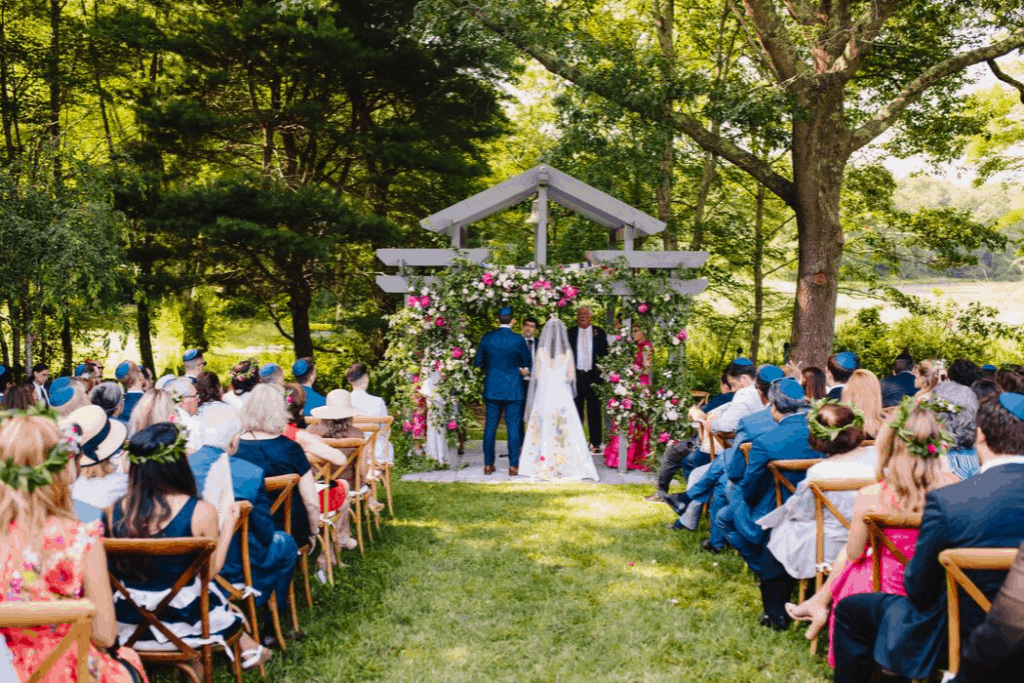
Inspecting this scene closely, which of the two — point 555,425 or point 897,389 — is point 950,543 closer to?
point 897,389

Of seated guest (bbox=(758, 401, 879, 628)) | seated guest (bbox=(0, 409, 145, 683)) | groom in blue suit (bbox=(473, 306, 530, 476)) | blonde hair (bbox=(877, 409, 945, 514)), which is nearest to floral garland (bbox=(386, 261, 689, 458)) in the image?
groom in blue suit (bbox=(473, 306, 530, 476))

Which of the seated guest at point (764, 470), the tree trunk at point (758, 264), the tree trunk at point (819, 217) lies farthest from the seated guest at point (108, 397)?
the tree trunk at point (758, 264)

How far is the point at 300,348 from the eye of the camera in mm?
14625

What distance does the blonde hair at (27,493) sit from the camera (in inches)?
95.8

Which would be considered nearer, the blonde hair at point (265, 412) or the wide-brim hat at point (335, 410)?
the blonde hair at point (265, 412)

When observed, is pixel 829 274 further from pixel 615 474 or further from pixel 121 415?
pixel 121 415

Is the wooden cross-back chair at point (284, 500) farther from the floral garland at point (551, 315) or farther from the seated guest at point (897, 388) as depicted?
the seated guest at point (897, 388)

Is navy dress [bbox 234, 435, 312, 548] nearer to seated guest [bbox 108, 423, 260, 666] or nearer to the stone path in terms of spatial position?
seated guest [bbox 108, 423, 260, 666]

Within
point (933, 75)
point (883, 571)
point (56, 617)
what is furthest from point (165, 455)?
point (933, 75)

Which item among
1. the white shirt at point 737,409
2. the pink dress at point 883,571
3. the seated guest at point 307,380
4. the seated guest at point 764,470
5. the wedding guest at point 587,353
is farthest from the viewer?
the wedding guest at point 587,353

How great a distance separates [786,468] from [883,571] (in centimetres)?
108

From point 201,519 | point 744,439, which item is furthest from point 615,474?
point 201,519

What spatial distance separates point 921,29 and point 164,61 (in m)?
13.7

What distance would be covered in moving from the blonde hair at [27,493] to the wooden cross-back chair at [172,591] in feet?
1.65
